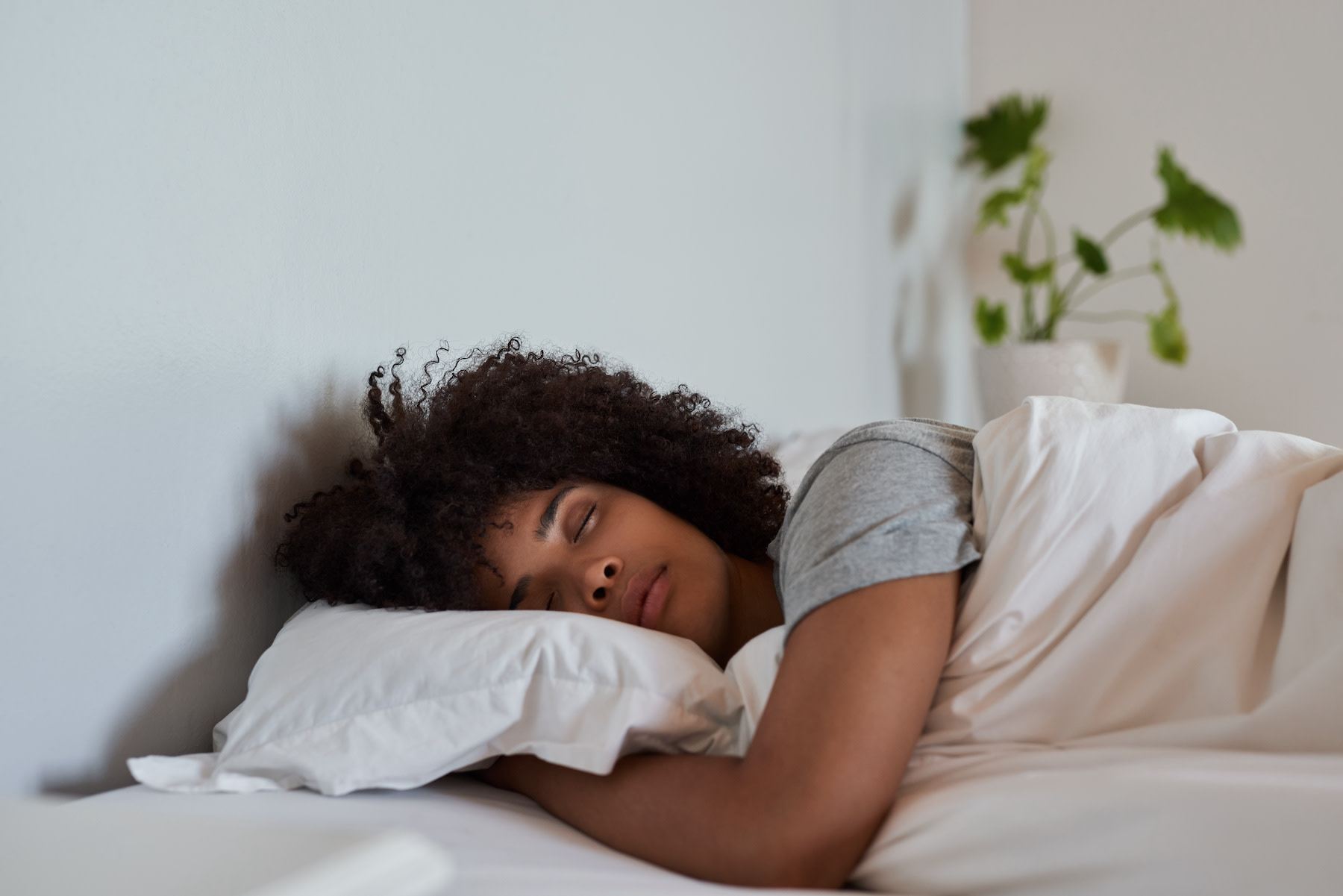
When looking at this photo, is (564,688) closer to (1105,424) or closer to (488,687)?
(488,687)

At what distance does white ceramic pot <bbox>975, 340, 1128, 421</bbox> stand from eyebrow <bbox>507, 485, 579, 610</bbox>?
2038mm

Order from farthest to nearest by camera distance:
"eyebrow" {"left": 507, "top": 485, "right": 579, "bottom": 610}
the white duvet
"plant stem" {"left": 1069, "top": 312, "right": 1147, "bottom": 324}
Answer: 1. "plant stem" {"left": 1069, "top": 312, "right": 1147, "bottom": 324}
2. "eyebrow" {"left": 507, "top": 485, "right": 579, "bottom": 610}
3. the white duvet

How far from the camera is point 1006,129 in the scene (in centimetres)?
319

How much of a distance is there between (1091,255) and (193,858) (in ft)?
9.51

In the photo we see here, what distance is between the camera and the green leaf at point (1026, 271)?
306 cm

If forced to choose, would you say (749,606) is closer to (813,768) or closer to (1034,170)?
(813,768)

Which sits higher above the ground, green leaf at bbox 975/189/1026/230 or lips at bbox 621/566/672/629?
green leaf at bbox 975/189/1026/230

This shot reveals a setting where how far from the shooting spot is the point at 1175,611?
31.7 inches

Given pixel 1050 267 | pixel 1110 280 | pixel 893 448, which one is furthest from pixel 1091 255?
pixel 893 448

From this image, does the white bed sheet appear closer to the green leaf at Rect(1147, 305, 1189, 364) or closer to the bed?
the bed

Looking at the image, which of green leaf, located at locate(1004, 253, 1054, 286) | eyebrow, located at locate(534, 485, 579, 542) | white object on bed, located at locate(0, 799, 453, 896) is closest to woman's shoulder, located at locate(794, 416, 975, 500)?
eyebrow, located at locate(534, 485, 579, 542)

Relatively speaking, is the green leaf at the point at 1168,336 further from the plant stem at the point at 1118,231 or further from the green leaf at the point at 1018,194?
the green leaf at the point at 1018,194

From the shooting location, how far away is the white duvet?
65cm

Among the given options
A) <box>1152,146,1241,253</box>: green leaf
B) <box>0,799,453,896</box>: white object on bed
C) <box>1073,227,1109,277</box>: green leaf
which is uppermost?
<box>1152,146,1241,253</box>: green leaf
